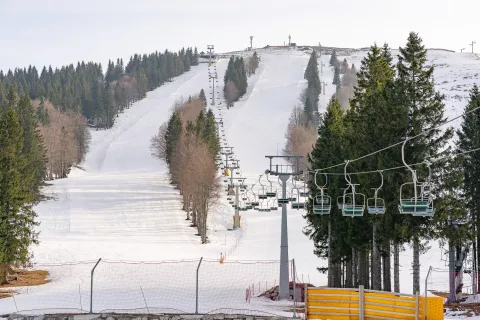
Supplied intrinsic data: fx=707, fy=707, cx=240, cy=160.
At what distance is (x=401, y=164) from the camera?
93.4 feet

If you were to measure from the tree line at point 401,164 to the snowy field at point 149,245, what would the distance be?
4.92 m

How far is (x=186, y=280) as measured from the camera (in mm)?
34562

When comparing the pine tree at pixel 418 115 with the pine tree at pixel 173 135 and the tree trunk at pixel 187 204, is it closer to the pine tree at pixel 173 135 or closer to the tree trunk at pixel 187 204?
the tree trunk at pixel 187 204

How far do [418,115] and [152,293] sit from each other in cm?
1308

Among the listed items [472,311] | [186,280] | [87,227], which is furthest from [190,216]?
[472,311]

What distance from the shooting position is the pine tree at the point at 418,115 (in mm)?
28219

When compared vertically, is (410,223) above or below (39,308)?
above

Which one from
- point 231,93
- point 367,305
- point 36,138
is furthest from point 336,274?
point 231,93

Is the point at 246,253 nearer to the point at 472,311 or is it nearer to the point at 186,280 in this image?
the point at 186,280

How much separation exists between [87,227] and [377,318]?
46.9m

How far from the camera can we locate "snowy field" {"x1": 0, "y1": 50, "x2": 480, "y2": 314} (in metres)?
28.3

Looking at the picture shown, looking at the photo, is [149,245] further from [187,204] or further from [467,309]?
[467,309]

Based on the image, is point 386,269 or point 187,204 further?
point 187,204

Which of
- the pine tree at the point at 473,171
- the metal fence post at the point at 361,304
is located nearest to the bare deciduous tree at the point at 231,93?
the pine tree at the point at 473,171
